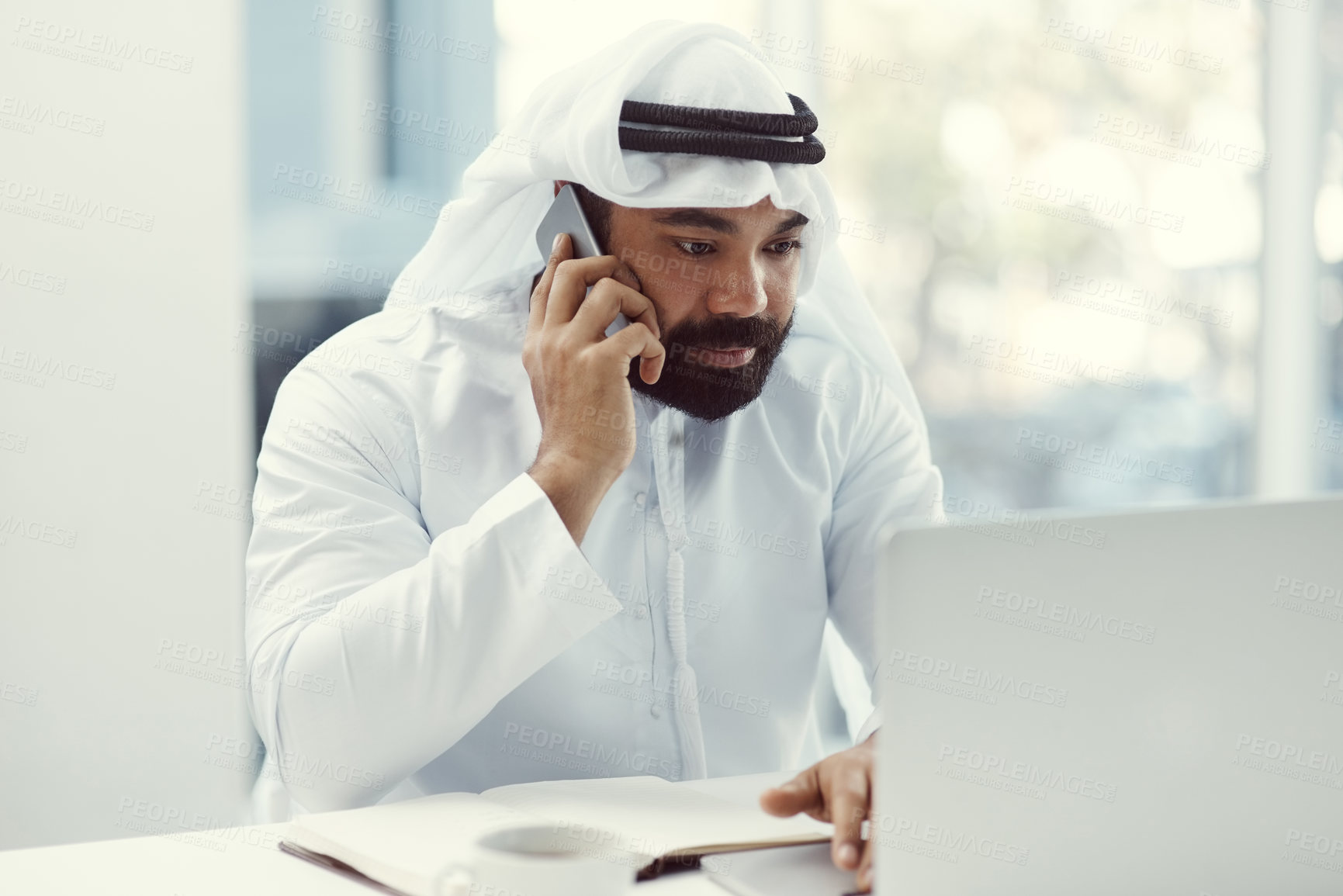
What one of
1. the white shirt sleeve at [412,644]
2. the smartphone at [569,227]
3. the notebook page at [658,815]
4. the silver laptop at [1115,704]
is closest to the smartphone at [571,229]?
the smartphone at [569,227]

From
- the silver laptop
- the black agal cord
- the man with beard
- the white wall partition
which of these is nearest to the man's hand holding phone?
the man with beard

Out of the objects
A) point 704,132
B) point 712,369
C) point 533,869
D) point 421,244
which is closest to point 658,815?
point 533,869

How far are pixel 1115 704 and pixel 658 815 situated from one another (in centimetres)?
48

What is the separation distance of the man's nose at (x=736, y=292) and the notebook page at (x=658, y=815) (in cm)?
71

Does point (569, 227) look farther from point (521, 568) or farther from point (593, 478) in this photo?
point (521, 568)

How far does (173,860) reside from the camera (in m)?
1.09

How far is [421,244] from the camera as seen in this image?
10.8ft

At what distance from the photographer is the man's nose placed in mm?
1735

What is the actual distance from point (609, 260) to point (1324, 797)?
1.14 m

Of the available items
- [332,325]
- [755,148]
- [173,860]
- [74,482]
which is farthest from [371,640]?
[332,325]

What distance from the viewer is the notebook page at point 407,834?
1.00 meters

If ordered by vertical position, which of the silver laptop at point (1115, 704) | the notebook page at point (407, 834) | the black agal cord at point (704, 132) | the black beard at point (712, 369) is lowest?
the notebook page at point (407, 834)

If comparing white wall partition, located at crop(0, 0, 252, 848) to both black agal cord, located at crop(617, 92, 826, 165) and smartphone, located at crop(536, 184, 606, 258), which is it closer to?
smartphone, located at crop(536, 184, 606, 258)

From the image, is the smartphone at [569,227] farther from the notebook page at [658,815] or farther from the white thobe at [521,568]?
the notebook page at [658,815]
